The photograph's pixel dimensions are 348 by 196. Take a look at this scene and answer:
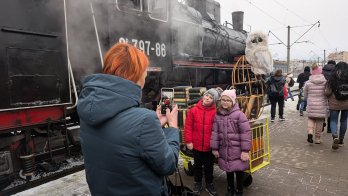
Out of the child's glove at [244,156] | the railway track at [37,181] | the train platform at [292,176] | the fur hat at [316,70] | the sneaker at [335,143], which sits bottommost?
the train platform at [292,176]

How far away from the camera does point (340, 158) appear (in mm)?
5102

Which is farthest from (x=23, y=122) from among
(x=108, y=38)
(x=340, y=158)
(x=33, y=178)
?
(x=340, y=158)

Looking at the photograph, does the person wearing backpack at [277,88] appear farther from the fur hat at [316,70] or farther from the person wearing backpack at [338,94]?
the person wearing backpack at [338,94]

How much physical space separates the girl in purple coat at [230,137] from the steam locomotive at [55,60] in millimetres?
2043

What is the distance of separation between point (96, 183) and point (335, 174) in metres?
3.87

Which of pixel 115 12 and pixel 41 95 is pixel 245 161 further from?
pixel 115 12

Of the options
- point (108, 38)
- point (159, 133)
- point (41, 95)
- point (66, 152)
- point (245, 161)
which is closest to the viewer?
point (159, 133)

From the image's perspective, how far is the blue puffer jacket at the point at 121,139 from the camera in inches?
59.4

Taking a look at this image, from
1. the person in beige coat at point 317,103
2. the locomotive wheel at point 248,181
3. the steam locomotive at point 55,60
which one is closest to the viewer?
the steam locomotive at point 55,60

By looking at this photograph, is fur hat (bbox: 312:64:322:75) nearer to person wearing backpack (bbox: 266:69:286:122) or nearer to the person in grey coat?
person wearing backpack (bbox: 266:69:286:122)

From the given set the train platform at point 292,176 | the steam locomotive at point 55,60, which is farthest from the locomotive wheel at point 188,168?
the steam locomotive at point 55,60

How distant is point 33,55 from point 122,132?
276cm

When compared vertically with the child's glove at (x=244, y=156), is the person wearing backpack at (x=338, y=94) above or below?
above

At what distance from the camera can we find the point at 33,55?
12.3 ft
